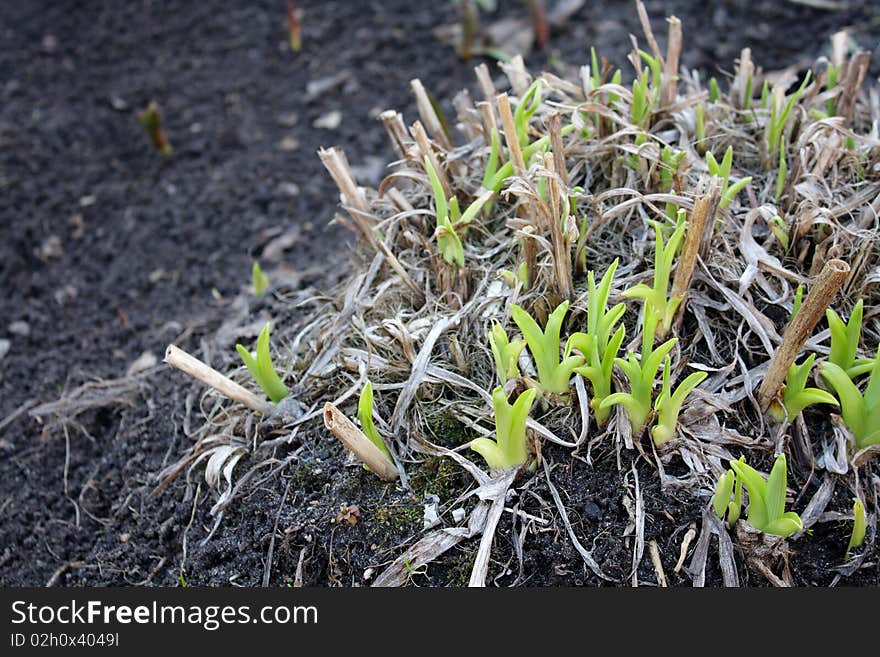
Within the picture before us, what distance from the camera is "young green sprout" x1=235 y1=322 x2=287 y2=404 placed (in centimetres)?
154

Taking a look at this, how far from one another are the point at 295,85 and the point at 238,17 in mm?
605

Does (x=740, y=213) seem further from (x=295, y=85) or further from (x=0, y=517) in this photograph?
(x=295, y=85)

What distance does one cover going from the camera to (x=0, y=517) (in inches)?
75.4

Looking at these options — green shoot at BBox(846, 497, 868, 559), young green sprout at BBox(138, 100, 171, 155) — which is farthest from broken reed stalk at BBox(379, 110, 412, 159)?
young green sprout at BBox(138, 100, 171, 155)

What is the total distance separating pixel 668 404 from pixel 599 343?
0.50 ft

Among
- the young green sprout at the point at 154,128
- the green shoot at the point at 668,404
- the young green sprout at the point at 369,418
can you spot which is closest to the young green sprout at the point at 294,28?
the young green sprout at the point at 154,128

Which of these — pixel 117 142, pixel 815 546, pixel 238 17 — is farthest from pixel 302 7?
pixel 815 546

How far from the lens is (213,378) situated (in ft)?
5.10

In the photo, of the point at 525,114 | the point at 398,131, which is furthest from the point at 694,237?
the point at 398,131

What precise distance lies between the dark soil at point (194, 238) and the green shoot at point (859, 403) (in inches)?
5.0

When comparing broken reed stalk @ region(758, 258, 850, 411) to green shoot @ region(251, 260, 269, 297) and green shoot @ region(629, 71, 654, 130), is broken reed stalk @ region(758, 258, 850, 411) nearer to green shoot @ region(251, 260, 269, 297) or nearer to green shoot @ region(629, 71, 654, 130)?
green shoot @ region(629, 71, 654, 130)

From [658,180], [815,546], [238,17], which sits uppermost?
[238,17]

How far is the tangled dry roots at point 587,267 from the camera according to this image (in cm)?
142

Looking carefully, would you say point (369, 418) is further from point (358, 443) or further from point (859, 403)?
point (859, 403)
